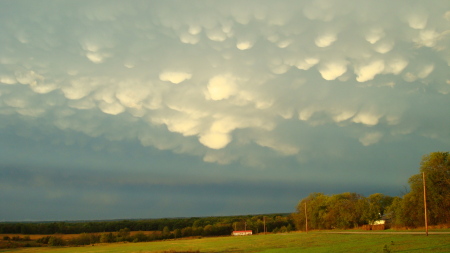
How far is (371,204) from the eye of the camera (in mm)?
90312

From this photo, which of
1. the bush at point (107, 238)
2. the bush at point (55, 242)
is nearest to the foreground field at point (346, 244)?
the bush at point (107, 238)

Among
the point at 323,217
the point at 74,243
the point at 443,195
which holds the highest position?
the point at 443,195

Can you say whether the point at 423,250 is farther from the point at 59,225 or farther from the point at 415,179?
the point at 59,225

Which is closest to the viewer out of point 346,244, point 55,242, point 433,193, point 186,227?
point 346,244

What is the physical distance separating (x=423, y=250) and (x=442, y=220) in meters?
41.2

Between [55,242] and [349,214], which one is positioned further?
[55,242]

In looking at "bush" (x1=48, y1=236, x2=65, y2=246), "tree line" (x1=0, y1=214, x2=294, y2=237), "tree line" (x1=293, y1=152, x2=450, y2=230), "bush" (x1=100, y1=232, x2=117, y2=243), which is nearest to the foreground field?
"tree line" (x1=293, y1=152, x2=450, y2=230)

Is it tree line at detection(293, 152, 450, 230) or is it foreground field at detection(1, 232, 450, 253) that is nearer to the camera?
foreground field at detection(1, 232, 450, 253)

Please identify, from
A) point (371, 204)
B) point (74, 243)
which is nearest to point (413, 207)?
point (371, 204)

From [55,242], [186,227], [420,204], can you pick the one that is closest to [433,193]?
[420,204]

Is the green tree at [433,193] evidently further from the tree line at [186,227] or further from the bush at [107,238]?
the bush at [107,238]

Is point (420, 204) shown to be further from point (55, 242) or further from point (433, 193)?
point (55, 242)

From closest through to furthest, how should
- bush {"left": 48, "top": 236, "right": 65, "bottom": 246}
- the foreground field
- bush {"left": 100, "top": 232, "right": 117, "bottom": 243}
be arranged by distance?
the foreground field < bush {"left": 48, "top": 236, "right": 65, "bottom": 246} < bush {"left": 100, "top": 232, "right": 117, "bottom": 243}

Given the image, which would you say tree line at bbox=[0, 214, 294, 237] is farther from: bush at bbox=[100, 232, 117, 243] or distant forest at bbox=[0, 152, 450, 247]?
bush at bbox=[100, 232, 117, 243]
